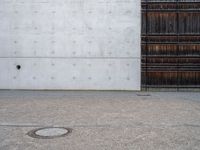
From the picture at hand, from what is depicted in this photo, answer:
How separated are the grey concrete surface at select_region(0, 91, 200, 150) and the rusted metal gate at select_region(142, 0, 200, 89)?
80 cm

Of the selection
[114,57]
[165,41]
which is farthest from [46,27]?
[165,41]

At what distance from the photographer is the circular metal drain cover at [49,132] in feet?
24.8

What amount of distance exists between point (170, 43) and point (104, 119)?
7164 mm

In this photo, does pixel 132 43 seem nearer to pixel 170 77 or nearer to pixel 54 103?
pixel 170 77

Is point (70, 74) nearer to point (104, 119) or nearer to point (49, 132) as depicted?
point (104, 119)

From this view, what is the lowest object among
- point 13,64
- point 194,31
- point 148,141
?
A: point 148,141

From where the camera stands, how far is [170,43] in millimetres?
15227

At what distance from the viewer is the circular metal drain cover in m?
7.57

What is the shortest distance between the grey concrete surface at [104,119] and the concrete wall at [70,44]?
1.02m

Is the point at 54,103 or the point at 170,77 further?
the point at 170,77

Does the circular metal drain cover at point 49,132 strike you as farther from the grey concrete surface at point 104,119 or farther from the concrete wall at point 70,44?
the concrete wall at point 70,44

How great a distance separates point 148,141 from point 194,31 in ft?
30.4

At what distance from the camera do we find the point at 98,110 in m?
10.6

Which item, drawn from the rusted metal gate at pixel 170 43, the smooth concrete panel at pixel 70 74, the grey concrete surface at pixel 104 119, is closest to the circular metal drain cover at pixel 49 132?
the grey concrete surface at pixel 104 119
